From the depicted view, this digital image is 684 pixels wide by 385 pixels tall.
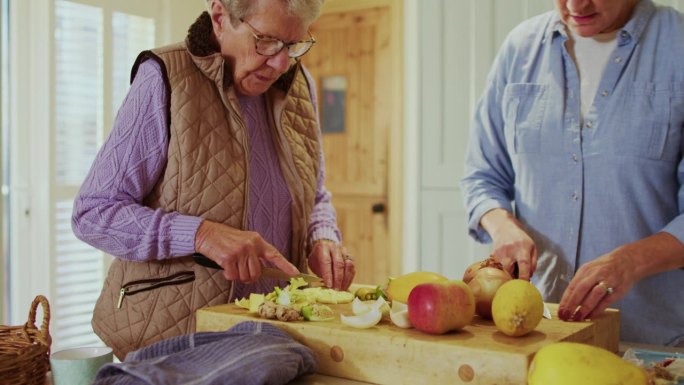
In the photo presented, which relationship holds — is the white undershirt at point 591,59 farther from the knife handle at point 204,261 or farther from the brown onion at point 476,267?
the knife handle at point 204,261

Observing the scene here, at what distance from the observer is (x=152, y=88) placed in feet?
4.78

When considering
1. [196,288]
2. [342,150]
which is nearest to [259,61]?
[196,288]

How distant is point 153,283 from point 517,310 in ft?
2.34

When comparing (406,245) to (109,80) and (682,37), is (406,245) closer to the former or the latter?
(109,80)

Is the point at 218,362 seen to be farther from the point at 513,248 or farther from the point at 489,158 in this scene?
the point at 489,158

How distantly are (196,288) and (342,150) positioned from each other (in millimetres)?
3437

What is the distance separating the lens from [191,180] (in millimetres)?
1459

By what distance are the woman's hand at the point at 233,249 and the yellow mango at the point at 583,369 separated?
592mm

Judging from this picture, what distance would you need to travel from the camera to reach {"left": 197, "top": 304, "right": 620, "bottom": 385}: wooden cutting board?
1058mm

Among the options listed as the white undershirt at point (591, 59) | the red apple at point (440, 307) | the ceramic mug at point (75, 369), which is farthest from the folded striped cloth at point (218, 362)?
the white undershirt at point (591, 59)

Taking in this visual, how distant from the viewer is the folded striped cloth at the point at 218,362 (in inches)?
39.3

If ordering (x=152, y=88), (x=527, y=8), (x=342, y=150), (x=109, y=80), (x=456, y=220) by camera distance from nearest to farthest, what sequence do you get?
(x=152, y=88), (x=527, y=8), (x=456, y=220), (x=109, y=80), (x=342, y=150)

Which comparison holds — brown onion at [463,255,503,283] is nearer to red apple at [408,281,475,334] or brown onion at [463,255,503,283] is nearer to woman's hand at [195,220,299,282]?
red apple at [408,281,475,334]

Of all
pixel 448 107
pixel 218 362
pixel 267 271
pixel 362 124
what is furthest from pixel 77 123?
pixel 218 362
